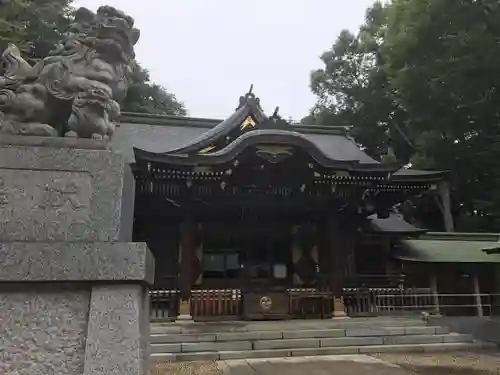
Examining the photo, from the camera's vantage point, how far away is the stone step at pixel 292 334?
8.55 metres

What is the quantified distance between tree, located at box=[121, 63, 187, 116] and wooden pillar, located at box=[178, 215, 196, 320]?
19.5 m

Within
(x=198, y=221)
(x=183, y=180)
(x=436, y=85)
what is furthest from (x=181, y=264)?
(x=436, y=85)

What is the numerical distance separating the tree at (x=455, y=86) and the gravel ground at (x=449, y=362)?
40.4 feet

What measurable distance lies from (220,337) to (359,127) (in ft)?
85.6

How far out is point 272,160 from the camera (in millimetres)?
10953

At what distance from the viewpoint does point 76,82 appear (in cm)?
284

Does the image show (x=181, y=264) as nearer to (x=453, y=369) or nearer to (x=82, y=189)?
(x=453, y=369)

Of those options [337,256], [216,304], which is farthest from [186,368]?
[337,256]

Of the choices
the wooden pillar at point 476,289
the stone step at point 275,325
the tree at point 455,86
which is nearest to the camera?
the stone step at point 275,325

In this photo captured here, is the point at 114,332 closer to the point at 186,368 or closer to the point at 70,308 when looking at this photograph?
the point at 70,308

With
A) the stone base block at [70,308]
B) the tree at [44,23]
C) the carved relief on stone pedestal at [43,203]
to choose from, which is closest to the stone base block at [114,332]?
the stone base block at [70,308]

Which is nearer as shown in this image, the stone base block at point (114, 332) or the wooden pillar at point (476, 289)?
the stone base block at point (114, 332)

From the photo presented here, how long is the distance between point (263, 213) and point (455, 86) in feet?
37.8

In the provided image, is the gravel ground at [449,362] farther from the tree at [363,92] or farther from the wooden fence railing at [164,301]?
the tree at [363,92]
